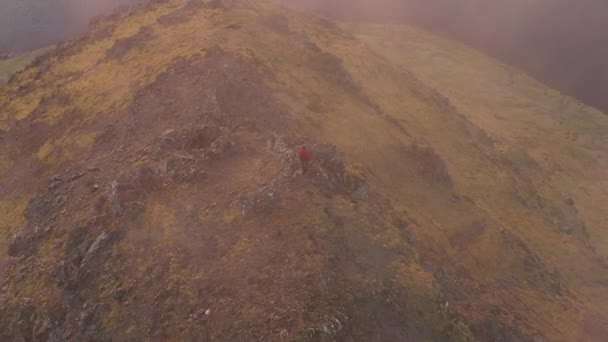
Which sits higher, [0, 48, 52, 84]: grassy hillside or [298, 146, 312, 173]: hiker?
[298, 146, 312, 173]: hiker

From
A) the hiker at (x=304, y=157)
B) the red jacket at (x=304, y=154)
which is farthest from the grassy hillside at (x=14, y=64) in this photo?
the red jacket at (x=304, y=154)

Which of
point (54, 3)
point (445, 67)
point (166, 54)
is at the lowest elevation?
point (54, 3)

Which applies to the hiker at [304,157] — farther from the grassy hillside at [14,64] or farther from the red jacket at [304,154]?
the grassy hillside at [14,64]

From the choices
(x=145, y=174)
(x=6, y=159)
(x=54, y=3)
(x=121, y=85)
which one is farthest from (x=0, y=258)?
(x=54, y=3)

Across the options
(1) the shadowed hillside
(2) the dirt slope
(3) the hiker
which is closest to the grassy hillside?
(2) the dirt slope

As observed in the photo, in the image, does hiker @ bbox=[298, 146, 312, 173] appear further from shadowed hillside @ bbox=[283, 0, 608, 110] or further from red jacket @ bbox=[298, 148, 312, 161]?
shadowed hillside @ bbox=[283, 0, 608, 110]

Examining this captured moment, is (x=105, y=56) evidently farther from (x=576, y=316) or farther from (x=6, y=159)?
(x=576, y=316)

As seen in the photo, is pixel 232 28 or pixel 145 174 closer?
pixel 145 174
